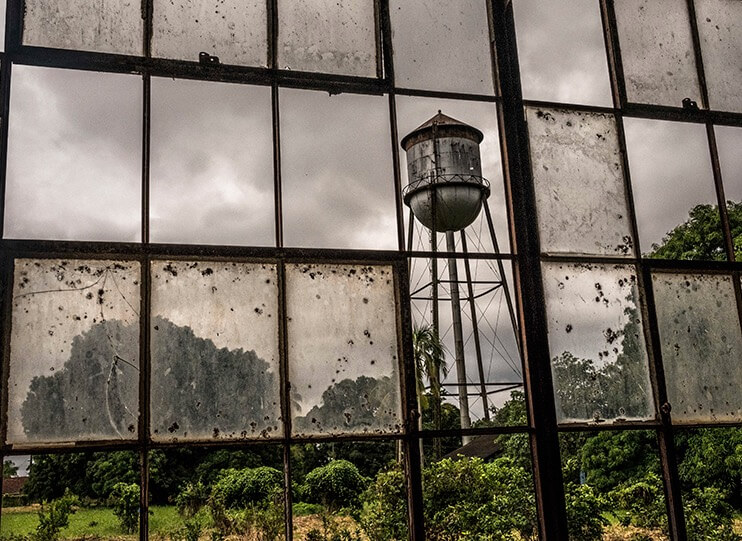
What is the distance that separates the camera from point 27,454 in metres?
3.85

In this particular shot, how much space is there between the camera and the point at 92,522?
2062cm

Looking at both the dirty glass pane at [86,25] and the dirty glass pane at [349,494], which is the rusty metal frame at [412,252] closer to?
the dirty glass pane at [86,25]

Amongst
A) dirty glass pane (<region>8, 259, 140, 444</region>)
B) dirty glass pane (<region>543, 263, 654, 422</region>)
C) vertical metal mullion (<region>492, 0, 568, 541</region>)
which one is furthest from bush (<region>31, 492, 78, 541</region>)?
dirty glass pane (<region>543, 263, 654, 422</region>)

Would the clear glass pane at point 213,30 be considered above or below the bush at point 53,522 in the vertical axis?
above

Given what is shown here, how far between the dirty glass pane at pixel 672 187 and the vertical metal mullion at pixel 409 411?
1870 millimetres

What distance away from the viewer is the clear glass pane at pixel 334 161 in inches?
187

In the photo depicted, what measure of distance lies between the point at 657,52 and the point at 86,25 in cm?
402

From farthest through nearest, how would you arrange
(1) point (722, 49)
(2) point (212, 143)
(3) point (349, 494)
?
(3) point (349, 494) < (2) point (212, 143) < (1) point (722, 49)

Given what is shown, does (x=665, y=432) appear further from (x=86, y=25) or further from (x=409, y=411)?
(x=86, y=25)

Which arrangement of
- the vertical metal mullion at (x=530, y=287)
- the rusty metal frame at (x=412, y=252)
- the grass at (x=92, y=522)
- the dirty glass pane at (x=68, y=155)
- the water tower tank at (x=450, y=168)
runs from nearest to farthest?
the rusty metal frame at (x=412, y=252) → the dirty glass pane at (x=68, y=155) → the vertical metal mullion at (x=530, y=287) → the water tower tank at (x=450, y=168) → the grass at (x=92, y=522)

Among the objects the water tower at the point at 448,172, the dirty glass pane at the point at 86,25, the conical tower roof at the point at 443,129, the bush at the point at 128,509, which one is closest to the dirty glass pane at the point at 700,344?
the dirty glass pane at the point at 86,25

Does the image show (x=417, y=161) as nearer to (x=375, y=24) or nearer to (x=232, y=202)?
(x=375, y=24)

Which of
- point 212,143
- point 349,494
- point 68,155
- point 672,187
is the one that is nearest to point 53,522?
point 349,494

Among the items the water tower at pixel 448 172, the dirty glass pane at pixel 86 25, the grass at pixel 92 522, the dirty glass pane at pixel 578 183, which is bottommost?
the grass at pixel 92 522
